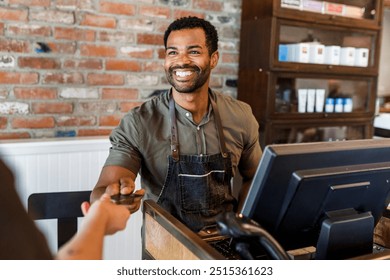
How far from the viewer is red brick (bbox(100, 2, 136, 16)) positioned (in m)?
2.37

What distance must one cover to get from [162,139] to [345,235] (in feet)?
2.90

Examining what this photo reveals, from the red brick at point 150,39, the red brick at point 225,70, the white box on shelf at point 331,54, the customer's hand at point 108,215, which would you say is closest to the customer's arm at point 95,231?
the customer's hand at point 108,215

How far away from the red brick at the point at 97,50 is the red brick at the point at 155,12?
0.90 ft

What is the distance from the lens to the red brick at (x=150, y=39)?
250cm

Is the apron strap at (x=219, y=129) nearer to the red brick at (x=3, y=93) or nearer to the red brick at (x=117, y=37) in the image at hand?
the red brick at (x=117, y=37)

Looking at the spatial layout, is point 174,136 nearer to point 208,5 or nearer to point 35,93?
point 35,93

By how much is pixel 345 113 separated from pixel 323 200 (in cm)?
211

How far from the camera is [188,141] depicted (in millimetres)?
1790

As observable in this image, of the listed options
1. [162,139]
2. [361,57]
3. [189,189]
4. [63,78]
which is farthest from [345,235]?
[361,57]

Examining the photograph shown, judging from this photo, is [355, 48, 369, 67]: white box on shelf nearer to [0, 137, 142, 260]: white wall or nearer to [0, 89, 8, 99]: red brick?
[0, 137, 142, 260]: white wall

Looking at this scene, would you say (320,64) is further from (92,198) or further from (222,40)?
(92,198)

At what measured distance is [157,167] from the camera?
175cm
